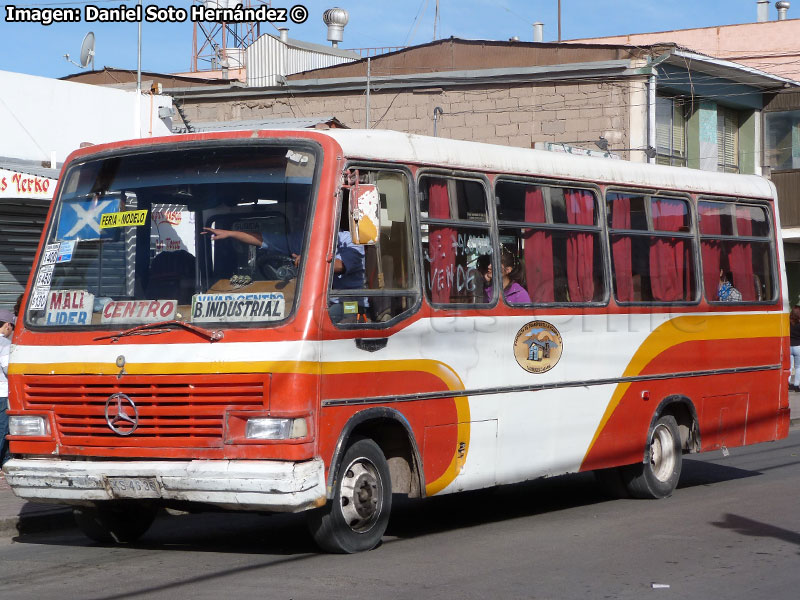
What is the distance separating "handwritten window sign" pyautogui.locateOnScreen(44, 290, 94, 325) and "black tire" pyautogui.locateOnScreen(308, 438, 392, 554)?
1.89 meters

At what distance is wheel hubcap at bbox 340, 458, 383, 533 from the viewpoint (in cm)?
798

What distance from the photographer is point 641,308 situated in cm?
1088

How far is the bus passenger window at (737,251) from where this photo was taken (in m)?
11.9

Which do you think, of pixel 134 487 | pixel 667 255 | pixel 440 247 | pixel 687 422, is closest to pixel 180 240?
→ pixel 134 487

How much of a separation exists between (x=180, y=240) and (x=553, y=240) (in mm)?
3174

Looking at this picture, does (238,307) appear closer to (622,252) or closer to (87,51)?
(622,252)

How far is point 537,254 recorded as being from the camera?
383 inches

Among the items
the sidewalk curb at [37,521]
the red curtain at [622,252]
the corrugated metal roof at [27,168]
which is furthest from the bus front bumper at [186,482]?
the corrugated metal roof at [27,168]

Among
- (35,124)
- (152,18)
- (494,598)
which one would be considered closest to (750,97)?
(152,18)

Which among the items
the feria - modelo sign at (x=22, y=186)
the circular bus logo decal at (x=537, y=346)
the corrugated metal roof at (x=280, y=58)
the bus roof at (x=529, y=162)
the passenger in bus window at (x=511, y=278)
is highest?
the corrugated metal roof at (x=280, y=58)

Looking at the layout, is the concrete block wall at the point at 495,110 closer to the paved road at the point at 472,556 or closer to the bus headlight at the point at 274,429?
the paved road at the point at 472,556

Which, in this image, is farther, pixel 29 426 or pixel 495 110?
pixel 495 110

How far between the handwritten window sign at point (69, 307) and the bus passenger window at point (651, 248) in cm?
446

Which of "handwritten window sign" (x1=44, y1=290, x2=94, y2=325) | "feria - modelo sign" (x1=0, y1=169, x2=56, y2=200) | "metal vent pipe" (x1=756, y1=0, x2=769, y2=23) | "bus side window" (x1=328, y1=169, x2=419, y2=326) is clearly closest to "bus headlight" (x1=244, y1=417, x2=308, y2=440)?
"bus side window" (x1=328, y1=169, x2=419, y2=326)
